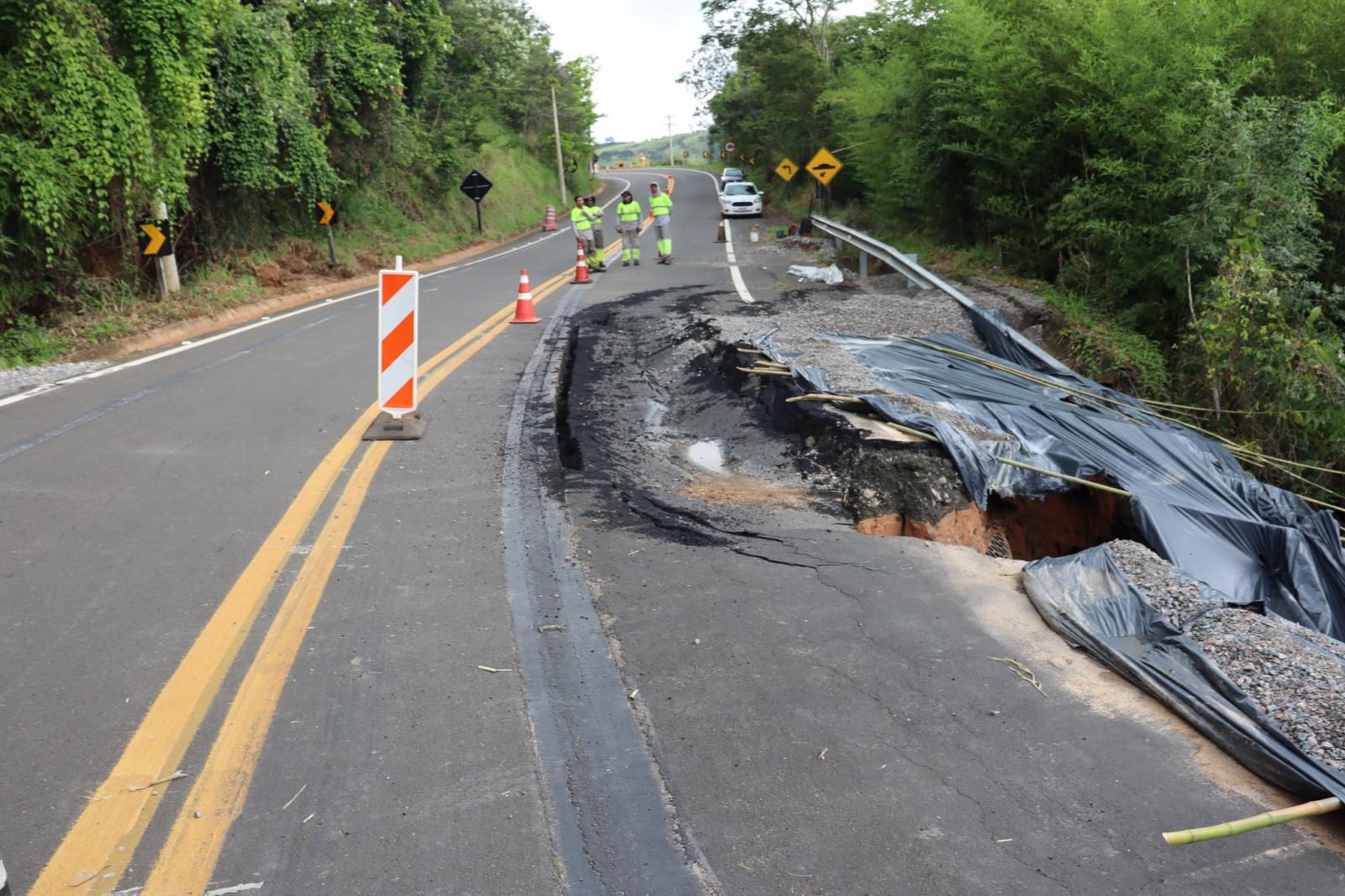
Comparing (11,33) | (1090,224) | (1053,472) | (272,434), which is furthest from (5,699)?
(1090,224)

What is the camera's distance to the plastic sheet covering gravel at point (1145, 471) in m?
6.56

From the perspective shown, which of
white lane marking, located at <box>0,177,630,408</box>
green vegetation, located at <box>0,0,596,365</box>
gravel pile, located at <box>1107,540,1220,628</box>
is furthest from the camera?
green vegetation, located at <box>0,0,596,365</box>

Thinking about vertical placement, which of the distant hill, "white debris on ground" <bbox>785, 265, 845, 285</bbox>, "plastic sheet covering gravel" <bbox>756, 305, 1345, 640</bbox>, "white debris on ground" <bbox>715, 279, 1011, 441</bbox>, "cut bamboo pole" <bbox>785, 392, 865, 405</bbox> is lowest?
"plastic sheet covering gravel" <bbox>756, 305, 1345, 640</bbox>

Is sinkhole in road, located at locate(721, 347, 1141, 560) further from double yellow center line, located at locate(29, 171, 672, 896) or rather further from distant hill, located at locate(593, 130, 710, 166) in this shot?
distant hill, located at locate(593, 130, 710, 166)

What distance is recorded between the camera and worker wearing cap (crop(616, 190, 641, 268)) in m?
21.6

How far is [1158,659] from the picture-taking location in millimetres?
4020

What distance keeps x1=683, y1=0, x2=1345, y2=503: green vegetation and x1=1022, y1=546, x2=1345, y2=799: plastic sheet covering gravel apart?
20.0ft

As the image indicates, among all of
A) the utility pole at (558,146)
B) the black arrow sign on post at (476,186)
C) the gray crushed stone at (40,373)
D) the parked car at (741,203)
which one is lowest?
the gray crushed stone at (40,373)

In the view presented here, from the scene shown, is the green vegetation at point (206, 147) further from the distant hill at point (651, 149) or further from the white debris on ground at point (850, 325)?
the distant hill at point (651, 149)

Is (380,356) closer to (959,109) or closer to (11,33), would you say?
(11,33)

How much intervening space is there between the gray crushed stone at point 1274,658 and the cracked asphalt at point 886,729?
11.5 inches

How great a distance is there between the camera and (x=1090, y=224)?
1309 cm

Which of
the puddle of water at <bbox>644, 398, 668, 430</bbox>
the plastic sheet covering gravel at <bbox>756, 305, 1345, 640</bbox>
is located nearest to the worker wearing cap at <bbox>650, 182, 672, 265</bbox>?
the plastic sheet covering gravel at <bbox>756, 305, 1345, 640</bbox>

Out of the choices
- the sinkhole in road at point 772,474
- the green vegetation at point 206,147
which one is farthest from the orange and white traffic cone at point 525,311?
the green vegetation at point 206,147
